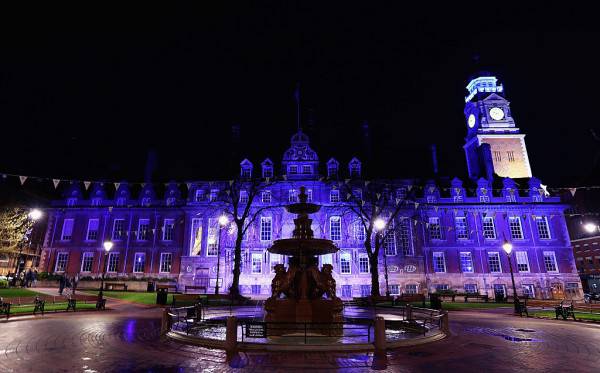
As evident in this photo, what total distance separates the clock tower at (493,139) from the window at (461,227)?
11.3 meters

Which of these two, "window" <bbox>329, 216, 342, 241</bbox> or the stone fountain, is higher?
"window" <bbox>329, 216, 342, 241</bbox>

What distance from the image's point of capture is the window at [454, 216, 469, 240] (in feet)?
134

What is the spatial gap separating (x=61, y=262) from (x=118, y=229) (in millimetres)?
8138

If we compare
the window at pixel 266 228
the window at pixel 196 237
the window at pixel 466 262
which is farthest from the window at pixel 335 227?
the window at pixel 196 237

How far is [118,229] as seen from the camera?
4325 cm

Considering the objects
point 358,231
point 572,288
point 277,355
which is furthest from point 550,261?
point 277,355

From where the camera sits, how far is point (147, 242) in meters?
42.7

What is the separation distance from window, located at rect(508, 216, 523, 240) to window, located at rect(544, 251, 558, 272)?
3509 millimetres

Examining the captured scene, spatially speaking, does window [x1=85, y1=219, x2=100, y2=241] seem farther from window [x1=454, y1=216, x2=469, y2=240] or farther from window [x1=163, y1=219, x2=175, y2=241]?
window [x1=454, y1=216, x2=469, y2=240]

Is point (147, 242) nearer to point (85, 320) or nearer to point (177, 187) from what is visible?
point (177, 187)

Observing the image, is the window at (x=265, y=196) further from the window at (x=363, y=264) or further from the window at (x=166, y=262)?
the window at (x=166, y=262)

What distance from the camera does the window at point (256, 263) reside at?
39062 mm

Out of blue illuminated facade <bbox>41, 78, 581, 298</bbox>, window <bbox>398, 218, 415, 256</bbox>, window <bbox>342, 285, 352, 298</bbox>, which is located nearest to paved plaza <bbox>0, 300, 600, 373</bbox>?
window <bbox>342, 285, 352, 298</bbox>

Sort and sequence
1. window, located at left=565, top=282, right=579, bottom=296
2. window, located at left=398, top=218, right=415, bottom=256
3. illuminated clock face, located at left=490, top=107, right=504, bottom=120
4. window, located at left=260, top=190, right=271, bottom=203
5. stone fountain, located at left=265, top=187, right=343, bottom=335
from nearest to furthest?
stone fountain, located at left=265, top=187, right=343, bottom=335, window, located at left=565, top=282, right=579, bottom=296, window, located at left=398, top=218, right=415, bottom=256, window, located at left=260, top=190, right=271, bottom=203, illuminated clock face, located at left=490, top=107, right=504, bottom=120
